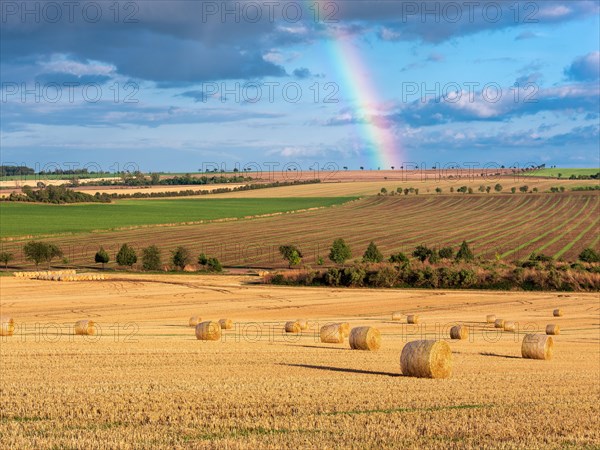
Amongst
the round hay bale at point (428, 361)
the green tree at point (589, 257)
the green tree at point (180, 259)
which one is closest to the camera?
the round hay bale at point (428, 361)

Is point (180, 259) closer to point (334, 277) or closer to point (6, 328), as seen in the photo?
point (334, 277)

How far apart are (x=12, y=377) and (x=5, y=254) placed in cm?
6676

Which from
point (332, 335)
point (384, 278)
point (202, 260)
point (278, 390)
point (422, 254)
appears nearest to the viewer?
point (278, 390)

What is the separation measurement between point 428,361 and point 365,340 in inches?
311

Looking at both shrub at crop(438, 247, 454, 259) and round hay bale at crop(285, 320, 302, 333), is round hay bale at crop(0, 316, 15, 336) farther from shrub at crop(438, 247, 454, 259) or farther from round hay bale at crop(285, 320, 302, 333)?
shrub at crop(438, 247, 454, 259)

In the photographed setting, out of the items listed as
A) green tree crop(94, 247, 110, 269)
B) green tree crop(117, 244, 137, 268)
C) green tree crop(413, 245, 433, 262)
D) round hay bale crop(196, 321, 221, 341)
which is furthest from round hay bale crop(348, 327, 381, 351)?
green tree crop(94, 247, 110, 269)

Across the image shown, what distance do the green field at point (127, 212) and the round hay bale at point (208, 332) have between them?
80.8 m

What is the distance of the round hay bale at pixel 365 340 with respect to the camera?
2909 cm

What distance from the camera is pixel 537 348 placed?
28.6 m

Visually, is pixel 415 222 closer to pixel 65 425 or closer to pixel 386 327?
pixel 386 327

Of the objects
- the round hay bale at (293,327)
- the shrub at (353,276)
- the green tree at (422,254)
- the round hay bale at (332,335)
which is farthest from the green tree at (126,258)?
the round hay bale at (332,335)

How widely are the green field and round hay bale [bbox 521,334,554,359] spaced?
8893 cm

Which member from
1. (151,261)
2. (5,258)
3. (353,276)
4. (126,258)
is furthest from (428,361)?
(5,258)

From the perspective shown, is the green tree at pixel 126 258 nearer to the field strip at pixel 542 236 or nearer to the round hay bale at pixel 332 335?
the field strip at pixel 542 236
